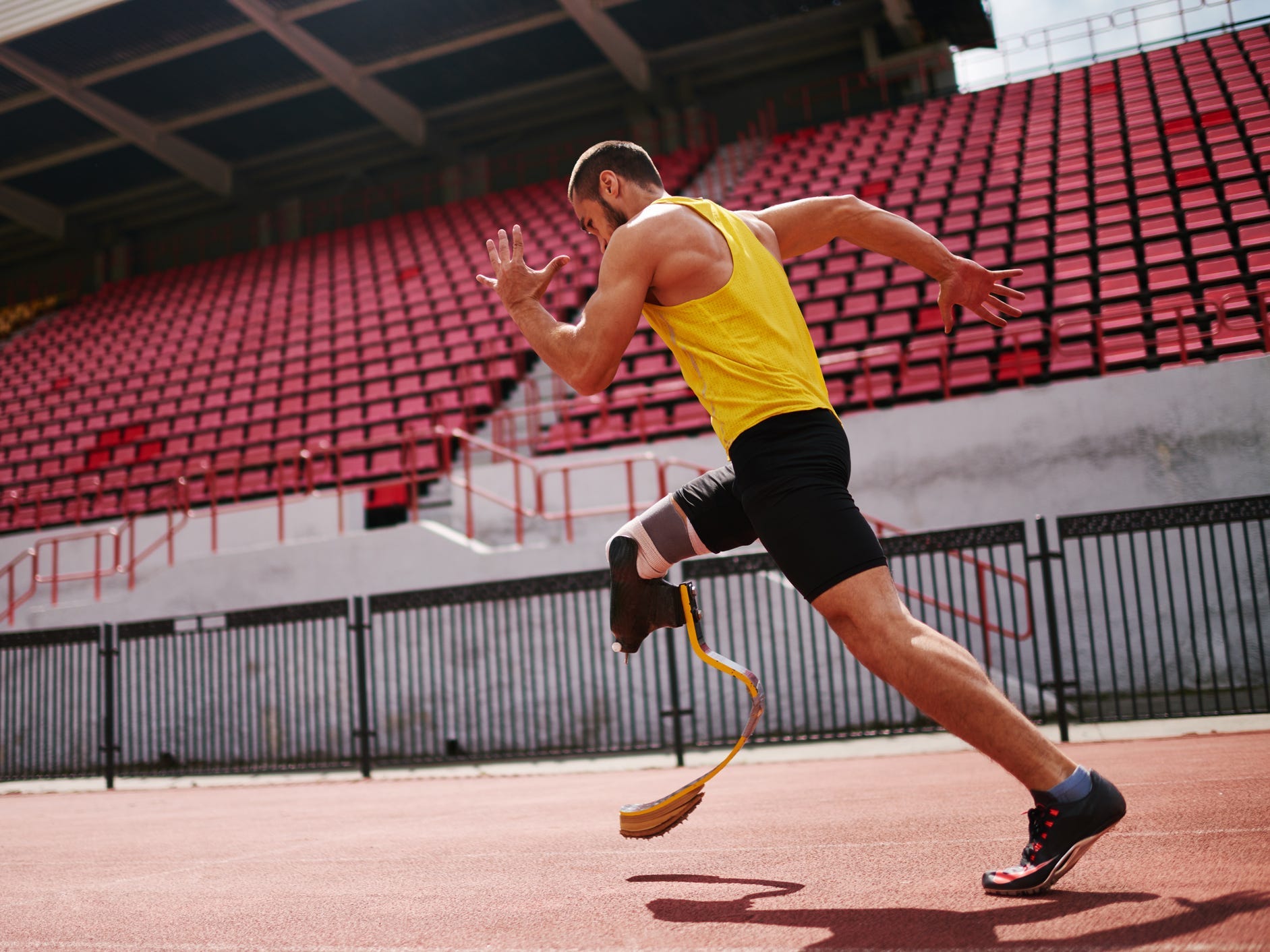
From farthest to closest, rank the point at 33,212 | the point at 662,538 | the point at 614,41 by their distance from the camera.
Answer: the point at 33,212 < the point at 614,41 < the point at 662,538

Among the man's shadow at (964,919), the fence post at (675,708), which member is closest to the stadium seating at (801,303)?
the fence post at (675,708)

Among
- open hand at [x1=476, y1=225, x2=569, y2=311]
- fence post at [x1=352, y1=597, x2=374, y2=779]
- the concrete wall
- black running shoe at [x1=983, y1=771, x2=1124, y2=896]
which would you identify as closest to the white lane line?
black running shoe at [x1=983, y1=771, x2=1124, y2=896]

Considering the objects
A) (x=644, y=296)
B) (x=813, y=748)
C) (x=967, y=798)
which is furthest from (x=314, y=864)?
(x=813, y=748)

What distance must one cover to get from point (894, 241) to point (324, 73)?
19.3m

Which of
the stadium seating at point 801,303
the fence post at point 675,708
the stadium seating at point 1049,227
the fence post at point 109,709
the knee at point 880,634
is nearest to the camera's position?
the knee at point 880,634

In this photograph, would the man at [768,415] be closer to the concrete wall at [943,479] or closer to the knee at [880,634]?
the knee at [880,634]

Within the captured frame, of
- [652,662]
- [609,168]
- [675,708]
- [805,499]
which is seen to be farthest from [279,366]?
[805,499]

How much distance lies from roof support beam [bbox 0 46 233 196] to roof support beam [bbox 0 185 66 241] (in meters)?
3.79

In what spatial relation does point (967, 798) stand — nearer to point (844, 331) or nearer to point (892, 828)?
point (892, 828)

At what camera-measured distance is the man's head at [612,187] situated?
2.62 meters

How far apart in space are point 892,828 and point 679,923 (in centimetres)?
132

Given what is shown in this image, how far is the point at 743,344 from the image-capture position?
2373 millimetres

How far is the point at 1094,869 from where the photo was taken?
89.4 inches

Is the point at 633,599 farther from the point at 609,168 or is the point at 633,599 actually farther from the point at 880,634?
the point at 609,168
